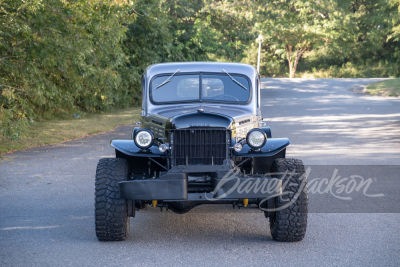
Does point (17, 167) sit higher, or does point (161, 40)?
point (161, 40)

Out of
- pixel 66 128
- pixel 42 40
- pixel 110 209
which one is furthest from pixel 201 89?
pixel 66 128

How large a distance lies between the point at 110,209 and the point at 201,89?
2099mm

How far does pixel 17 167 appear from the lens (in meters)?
10.2

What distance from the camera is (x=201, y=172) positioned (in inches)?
209

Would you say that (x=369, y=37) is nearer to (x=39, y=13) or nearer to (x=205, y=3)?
(x=205, y=3)

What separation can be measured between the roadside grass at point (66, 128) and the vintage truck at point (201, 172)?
23.8 feet

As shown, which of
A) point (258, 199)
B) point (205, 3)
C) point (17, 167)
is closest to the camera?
point (258, 199)

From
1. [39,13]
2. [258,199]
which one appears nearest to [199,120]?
[258,199]

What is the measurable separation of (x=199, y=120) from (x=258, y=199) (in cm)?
107

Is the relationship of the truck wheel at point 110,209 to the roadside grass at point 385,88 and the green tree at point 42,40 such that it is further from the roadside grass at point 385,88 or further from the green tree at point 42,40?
the roadside grass at point 385,88

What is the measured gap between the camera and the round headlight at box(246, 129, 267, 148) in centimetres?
558

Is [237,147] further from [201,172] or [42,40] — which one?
[42,40]

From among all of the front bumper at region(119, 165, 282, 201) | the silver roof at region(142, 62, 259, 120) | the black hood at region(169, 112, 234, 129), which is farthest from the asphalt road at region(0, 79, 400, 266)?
the silver roof at region(142, 62, 259, 120)

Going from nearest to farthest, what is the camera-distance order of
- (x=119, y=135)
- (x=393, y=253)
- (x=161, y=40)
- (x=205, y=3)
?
(x=393, y=253) → (x=119, y=135) → (x=161, y=40) → (x=205, y=3)
